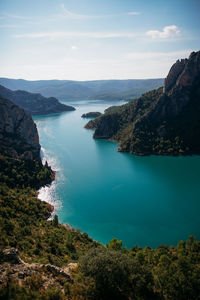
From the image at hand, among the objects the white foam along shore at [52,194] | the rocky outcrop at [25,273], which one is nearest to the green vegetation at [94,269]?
the rocky outcrop at [25,273]

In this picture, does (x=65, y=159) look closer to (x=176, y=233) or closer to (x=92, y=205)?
(x=92, y=205)

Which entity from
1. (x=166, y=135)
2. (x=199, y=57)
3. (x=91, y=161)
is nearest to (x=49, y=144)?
(x=91, y=161)

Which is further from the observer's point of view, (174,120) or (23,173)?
(174,120)

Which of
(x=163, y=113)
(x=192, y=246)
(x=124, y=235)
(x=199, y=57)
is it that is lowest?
(x=124, y=235)

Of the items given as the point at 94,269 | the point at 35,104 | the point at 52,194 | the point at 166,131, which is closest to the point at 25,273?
the point at 94,269

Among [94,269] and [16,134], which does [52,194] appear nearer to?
[16,134]

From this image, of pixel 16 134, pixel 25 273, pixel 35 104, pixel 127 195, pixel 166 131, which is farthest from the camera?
pixel 35 104
